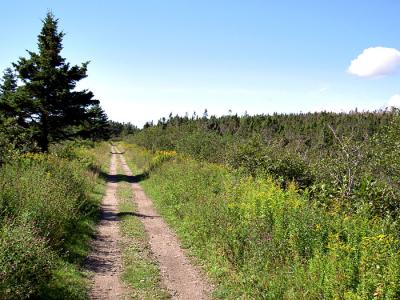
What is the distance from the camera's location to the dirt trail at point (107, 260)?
7852mm

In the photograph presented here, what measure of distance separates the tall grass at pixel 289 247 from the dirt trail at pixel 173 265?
1.24 ft

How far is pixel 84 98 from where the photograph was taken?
2888 centimetres

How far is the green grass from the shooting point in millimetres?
7941

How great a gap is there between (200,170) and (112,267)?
8.47 metres

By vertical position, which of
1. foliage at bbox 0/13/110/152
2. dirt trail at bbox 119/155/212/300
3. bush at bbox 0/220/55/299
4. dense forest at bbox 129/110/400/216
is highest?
foliage at bbox 0/13/110/152

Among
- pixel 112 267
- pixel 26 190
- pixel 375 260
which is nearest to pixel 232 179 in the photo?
pixel 112 267

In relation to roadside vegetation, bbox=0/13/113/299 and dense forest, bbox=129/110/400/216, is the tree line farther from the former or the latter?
dense forest, bbox=129/110/400/216

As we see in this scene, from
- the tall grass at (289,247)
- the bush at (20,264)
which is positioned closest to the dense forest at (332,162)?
the tall grass at (289,247)

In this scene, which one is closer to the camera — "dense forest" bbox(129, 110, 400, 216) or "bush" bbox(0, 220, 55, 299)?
"bush" bbox(0, 220, 55, 299)

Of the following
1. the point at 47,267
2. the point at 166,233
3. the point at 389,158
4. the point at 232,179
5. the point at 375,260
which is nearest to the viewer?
the point at 375,260

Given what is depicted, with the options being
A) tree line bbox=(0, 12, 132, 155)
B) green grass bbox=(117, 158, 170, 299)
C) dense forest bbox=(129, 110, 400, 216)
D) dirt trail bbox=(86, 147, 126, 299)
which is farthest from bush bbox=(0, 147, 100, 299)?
tree line bbox=(0, 12, 132, 155)

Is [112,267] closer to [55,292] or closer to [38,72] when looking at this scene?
[55,292]

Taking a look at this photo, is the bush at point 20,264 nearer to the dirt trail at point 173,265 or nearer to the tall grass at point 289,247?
the dirt trail at point 173,265

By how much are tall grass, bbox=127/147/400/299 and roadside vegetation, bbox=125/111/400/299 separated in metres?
0.02
